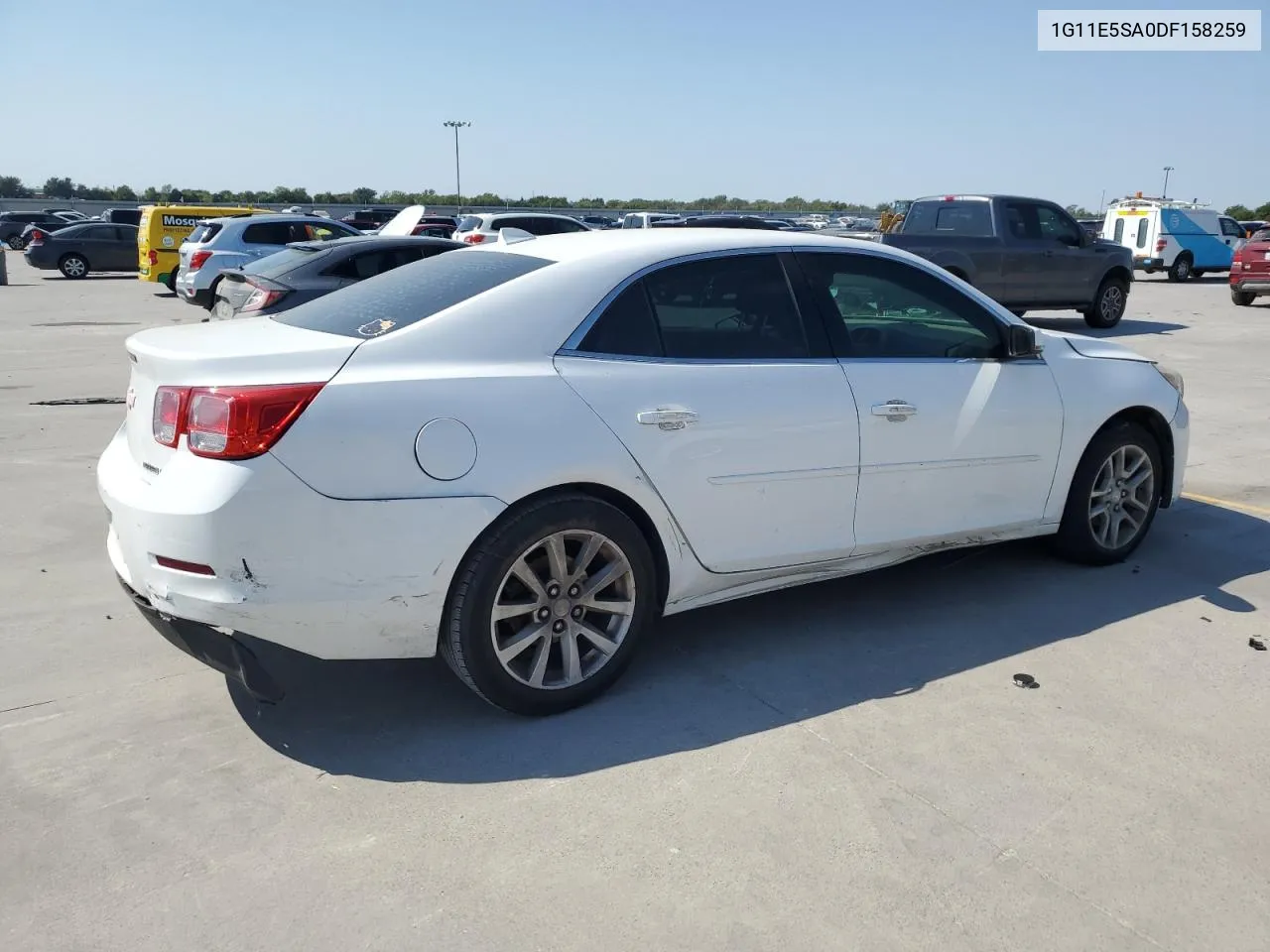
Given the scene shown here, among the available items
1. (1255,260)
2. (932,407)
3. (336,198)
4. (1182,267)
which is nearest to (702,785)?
(932,407)

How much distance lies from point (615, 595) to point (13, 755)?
1.96 metres

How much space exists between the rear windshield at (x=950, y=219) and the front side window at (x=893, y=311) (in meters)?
11.2

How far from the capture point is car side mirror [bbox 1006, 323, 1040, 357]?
460 centimetres

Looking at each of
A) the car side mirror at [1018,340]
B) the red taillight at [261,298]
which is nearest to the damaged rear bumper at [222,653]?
the car side mirror at [1018,340]

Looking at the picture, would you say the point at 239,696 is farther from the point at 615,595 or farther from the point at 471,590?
the point at 615,595

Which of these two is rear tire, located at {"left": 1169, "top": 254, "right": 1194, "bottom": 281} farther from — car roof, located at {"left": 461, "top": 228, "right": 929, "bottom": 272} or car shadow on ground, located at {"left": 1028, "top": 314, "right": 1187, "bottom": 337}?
car roof, located at {"left": 461, "top": 228, "right": 929, "bottom": 272}

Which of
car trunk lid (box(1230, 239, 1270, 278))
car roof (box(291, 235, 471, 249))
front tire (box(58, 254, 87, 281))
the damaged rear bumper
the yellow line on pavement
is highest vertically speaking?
front tire (box(58, 254, 87, 281))

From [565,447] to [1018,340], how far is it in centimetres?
228

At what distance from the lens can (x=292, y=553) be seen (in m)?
3.12

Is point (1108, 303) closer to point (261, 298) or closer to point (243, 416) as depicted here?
point (261, 298)

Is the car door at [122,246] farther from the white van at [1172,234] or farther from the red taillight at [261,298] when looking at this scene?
the white van at [1172,234]

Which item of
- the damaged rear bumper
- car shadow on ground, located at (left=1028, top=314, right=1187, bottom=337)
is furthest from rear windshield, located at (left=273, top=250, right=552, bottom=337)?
car shadow on ground, located at (left=1028, top=314, right=1187, bottom=337)

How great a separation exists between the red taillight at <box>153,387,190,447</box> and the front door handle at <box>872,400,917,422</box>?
98.1 inches

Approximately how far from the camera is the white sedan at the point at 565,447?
3.15 metres
